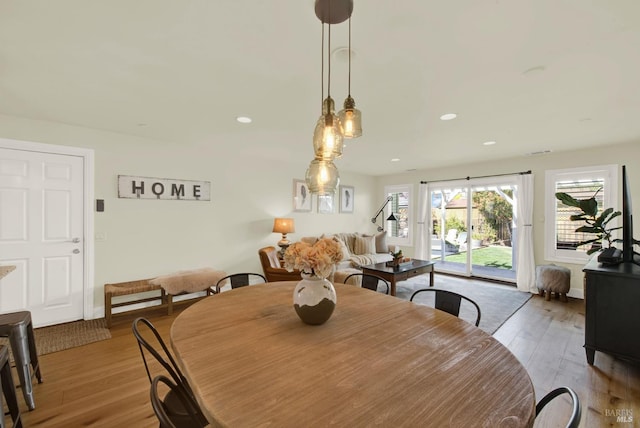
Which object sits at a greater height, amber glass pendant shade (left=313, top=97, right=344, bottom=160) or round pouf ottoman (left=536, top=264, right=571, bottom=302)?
amber glass pendant shade (left=313, top=97, right=344, bottom=160)

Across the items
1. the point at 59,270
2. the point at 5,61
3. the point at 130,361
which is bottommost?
the point at 130,361

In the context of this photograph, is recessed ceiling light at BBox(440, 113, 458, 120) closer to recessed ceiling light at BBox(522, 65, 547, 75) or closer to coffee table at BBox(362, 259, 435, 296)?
recessed ceiling light at BBox(522, 65, 547, 75)

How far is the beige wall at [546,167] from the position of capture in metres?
4.00

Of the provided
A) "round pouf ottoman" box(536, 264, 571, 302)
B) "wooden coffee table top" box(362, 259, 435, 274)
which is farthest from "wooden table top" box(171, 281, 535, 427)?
"round pouf ottoman" box(536, 264, 571, 302)

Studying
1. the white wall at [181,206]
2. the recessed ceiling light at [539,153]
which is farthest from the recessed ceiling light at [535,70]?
the recessed ceiling light at [539,153]

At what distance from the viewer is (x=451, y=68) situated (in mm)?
2002

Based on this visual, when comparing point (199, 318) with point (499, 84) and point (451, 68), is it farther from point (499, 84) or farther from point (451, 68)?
point (499, 84)

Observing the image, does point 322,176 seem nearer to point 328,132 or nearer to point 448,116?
point 328,132

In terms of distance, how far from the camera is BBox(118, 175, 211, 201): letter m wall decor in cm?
367

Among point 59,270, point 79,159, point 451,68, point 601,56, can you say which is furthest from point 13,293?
point 601,56

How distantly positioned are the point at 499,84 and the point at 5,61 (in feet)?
12.3

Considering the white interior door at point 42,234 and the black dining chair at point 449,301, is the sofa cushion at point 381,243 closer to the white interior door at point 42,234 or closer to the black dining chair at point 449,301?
the black dining chair at point 449,301

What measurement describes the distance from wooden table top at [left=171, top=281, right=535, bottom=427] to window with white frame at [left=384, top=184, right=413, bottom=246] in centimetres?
536

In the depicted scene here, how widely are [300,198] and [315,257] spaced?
4.21 m
